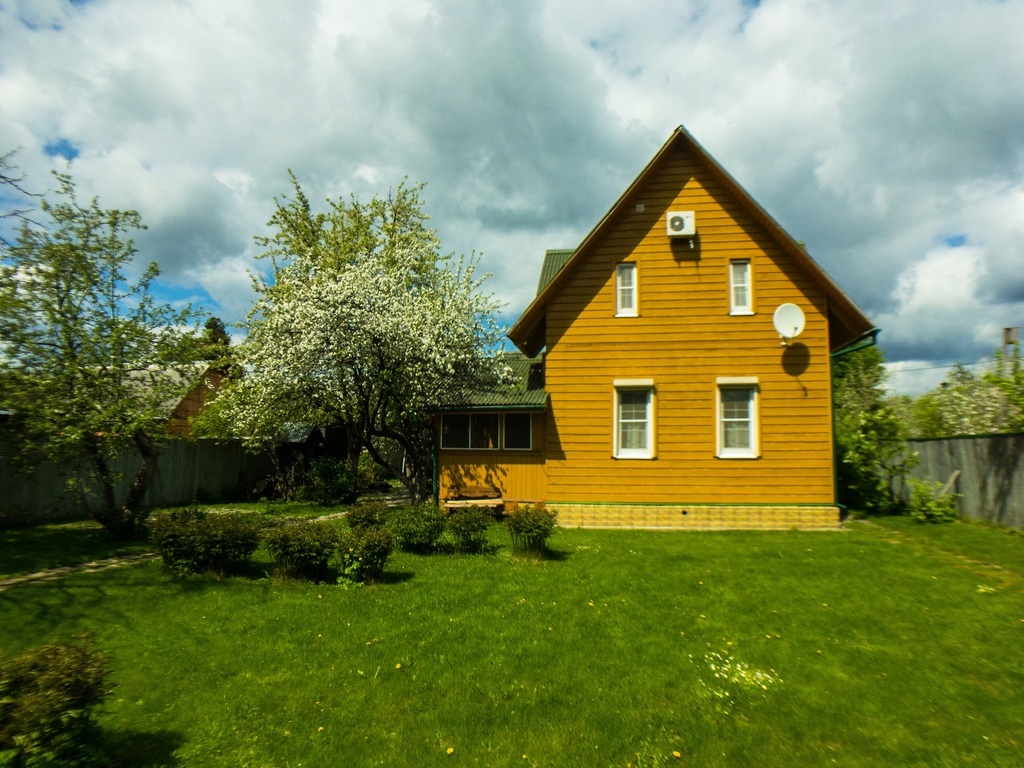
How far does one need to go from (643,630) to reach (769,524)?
337 inches

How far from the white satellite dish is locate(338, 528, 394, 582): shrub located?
1072 centimetres

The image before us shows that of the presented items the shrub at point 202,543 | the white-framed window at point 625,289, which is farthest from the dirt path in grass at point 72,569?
the white-framed window at point 625,289

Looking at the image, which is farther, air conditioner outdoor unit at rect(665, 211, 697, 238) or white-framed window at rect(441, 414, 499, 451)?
white-framed window at rect(441, 414, 499, 451)

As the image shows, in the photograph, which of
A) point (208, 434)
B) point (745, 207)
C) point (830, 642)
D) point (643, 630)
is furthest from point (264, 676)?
point (208, 434)

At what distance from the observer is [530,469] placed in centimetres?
1781

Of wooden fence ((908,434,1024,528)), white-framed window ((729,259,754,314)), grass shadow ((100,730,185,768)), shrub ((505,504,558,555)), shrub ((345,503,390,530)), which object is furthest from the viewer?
white-framed window ((729,259,754,314))

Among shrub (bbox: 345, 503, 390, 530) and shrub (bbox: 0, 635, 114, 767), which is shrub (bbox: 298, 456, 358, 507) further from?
shrub (bbox: 0, 635, 114, 767)

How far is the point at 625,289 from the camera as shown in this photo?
16.3m

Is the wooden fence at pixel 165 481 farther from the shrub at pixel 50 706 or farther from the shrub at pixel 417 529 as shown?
the shrub at pixel 50 706

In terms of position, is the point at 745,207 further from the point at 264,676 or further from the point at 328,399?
the point at 264,676

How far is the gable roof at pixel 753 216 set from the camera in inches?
599

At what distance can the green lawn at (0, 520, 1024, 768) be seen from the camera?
5367 millimetres

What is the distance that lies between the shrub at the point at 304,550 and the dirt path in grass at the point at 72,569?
11.6 ft

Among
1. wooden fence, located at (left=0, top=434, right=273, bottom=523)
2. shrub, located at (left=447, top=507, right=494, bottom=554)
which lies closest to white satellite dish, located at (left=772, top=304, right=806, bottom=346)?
shrub, located at (left=447, top=507, right=494, bottom=554)
